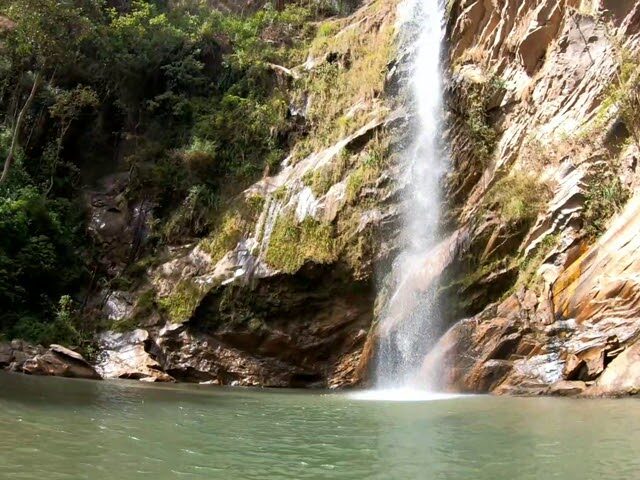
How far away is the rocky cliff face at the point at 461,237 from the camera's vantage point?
11.7 m

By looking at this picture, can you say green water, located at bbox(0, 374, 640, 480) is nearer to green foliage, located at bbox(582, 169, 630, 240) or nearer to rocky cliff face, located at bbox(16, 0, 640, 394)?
rocky cliff face, located at bbox(16, 0, 640, 394)

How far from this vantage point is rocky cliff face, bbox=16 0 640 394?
11.7 metres

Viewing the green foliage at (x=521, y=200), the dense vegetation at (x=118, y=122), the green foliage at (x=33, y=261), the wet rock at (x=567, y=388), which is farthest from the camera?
the dense vegetation at (x=118, y=122)

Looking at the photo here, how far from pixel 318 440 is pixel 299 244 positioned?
33.9ft

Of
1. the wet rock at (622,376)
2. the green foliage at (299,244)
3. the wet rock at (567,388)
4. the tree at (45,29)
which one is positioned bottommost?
the wet rock at (567,388)

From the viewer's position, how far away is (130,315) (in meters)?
18.3

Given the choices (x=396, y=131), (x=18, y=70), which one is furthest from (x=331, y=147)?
(x=18, y=70)

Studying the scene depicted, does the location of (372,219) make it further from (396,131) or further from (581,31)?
(581,31)

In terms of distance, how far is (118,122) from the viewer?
82.8ft

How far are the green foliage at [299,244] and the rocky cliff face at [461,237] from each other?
43mm

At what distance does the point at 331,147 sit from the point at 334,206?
2733 mm

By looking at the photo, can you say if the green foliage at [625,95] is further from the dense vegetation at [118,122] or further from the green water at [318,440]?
the dense vegetation at [118,122]

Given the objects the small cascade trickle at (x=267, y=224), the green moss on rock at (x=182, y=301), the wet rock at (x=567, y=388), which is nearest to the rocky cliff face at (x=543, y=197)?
the wet rock at (x=567, y=388)

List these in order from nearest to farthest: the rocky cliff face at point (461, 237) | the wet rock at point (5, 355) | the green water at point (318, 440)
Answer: the green water at point (318, 440) < the rocky cliff face at point (461, 237) < the wet rock at point (5, 355)
